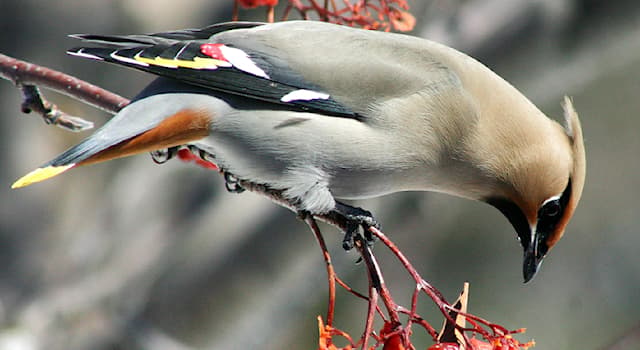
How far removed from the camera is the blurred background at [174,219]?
3.44 metres

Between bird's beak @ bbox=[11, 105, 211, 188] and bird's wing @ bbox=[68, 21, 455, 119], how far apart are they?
85mm

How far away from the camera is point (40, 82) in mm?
2352

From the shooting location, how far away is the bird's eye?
2.22 metres

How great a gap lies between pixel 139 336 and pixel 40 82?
1.73 meters

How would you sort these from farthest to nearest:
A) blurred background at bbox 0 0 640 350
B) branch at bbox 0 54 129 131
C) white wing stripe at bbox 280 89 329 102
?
blurred background at bbox 0 0 640 350 < branch at bbox 0 54 129 131 < white wing stripe at bbox 280 89 329 102

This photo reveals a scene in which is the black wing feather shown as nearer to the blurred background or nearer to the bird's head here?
the bird's head

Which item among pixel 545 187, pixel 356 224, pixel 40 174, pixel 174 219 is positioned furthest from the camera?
pixel 174 219

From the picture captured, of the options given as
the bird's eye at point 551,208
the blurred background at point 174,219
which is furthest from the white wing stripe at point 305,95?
the blurred background at point 174,219

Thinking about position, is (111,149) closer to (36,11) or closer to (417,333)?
(36,11)

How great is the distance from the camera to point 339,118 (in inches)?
82.1

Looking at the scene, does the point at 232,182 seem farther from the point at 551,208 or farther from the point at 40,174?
the point at 551,208

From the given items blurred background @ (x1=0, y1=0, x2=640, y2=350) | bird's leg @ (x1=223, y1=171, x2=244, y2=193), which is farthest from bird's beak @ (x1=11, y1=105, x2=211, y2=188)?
blurred background @ (x1=0, y1=0, x2=640, y2=350)

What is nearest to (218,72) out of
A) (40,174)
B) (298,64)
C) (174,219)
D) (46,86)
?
(298,64)

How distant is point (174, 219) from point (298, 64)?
180cm
